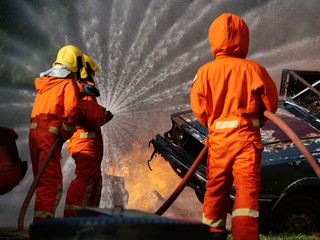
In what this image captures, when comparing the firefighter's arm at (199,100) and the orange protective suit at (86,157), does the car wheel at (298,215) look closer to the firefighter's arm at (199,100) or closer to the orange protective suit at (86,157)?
the firefighter's arm at (199,100)

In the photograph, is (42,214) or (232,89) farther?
(42,214)

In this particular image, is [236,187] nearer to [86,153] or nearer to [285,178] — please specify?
[285,178]

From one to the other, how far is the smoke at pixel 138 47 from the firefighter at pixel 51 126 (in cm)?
699

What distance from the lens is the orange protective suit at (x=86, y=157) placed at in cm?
457

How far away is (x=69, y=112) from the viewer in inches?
162

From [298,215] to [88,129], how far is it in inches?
101

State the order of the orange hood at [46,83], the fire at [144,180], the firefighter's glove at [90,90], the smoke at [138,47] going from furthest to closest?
the smoke at [138,47] < the fire at [144,180] < the firefighter's glove at [90,90] < the orange hood at [46,83]

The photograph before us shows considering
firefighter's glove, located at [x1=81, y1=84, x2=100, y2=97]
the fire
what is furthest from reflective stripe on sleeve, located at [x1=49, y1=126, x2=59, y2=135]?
the fire

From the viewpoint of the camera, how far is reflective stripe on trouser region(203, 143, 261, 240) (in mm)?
2781

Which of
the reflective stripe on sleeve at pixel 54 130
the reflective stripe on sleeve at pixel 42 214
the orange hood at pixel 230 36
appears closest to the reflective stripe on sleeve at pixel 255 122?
the orange hood at pixel 230 36

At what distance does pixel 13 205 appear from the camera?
10.8 meters

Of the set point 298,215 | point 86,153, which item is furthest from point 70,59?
point 298,215

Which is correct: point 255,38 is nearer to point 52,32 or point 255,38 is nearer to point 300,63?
point 300,63

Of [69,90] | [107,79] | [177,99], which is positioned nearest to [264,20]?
[177,99]
